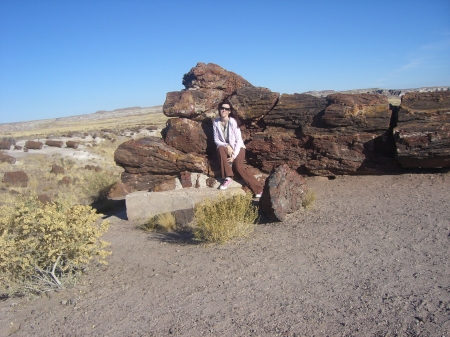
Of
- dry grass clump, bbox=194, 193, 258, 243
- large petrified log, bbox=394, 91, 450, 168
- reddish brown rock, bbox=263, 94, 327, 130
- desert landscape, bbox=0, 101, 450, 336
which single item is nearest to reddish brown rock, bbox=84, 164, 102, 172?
reddish brown rock, bbox=263, 94, 327, 130

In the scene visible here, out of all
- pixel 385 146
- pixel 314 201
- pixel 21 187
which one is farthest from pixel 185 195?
pixel 21 187

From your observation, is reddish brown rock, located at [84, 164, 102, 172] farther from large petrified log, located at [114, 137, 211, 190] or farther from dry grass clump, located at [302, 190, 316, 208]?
dry grass clump, located at [302, 190, 316, 208]

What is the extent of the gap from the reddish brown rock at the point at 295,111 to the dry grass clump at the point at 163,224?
129 inches

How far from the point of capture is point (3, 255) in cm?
513

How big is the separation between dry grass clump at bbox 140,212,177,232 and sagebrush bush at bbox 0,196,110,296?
220 cm

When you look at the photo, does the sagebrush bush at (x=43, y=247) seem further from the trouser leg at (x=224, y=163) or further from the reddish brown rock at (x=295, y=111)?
the reddish brown rock at (x=295, y=111)

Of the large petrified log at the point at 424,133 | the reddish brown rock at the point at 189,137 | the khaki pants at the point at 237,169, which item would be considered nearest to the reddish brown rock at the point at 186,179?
the reddish brown rock at the point at 189,137

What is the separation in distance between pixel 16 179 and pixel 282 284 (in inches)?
624

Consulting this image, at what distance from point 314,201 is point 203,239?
8.23 feet

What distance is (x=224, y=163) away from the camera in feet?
29.0

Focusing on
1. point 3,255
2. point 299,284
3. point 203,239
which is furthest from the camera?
point 203,239

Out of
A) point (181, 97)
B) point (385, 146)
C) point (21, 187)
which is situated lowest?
point (21, 187)

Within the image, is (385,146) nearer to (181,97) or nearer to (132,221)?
(181,97)

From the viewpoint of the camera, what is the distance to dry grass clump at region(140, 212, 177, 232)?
7.72 m
